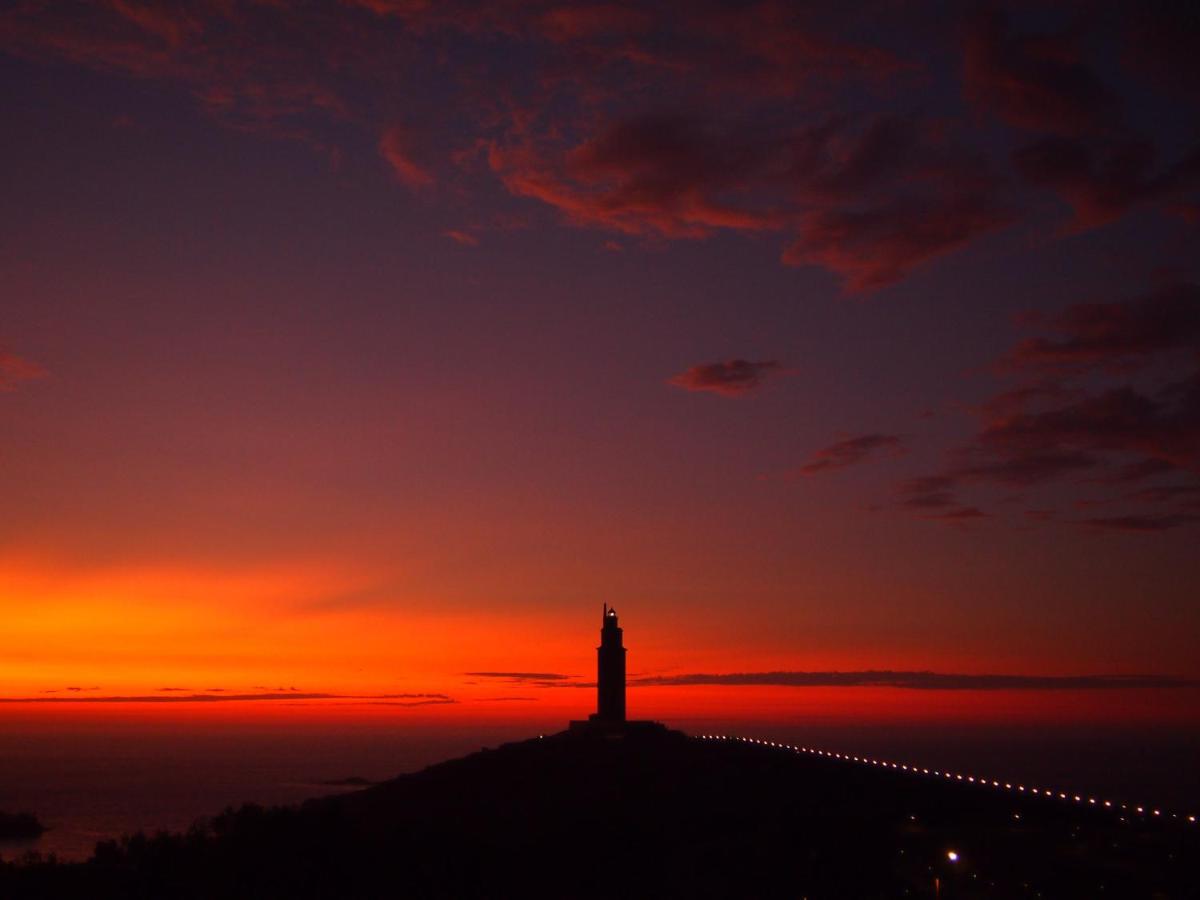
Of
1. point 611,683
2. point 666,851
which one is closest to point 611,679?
point 611,683

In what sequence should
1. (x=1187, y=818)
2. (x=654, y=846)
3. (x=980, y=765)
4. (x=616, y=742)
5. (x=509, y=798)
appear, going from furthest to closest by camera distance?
(x=980, y=765), (x=616, y=742), (x=509, y=798), (x=1187, y=818), (x=654, y=846)

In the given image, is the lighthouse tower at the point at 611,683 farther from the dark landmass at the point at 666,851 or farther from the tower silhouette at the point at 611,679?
the dark landmass at the point at 666,851

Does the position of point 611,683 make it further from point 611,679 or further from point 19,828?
point 19,828

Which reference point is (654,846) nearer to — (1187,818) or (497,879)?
(497,879)

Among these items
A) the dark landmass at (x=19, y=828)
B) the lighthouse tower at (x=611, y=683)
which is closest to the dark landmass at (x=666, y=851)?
the lighthouse tower at (x=611, y=683)

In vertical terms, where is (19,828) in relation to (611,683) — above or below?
below

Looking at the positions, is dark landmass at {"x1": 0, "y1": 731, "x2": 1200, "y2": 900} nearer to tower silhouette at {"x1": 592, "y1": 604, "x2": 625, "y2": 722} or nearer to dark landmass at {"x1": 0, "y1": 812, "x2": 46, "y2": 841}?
tower silhouette at {"x1": 592, "y1": 604, "x2": 625, "y2": 722}

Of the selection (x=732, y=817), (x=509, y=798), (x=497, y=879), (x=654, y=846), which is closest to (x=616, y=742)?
(x=509, y=798)
